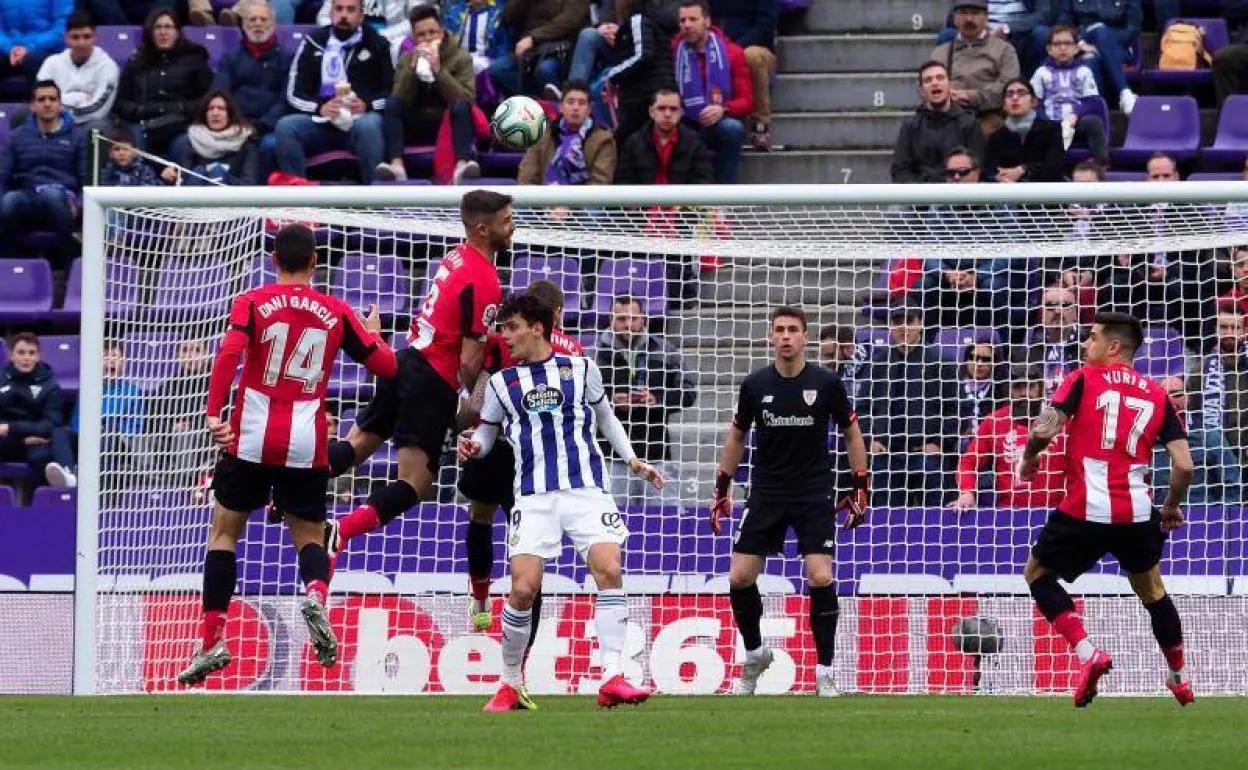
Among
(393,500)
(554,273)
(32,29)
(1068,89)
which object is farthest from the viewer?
(32,29)

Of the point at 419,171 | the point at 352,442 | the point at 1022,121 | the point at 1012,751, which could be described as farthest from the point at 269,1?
the point at 1012,751

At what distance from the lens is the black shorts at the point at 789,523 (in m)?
12.2

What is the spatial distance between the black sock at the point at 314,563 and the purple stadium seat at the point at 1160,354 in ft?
18.1

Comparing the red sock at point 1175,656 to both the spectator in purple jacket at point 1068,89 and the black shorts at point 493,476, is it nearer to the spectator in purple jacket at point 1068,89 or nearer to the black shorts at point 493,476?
the black shorts at point 493,476

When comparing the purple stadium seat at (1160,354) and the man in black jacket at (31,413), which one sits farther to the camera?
the man in black jacket at (31,413)

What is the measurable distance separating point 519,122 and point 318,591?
11.3ft

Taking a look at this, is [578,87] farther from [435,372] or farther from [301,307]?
[301,307]

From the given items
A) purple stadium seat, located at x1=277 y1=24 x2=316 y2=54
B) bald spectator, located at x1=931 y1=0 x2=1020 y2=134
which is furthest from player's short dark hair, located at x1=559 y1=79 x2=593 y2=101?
purple stadium seat, located at x1=277 y1=24 x2=316 y2=54

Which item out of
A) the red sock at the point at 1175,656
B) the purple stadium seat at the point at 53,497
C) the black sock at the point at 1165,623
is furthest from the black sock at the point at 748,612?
the purple stadium seat at the point at 53,497

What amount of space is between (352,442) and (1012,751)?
4.88 m

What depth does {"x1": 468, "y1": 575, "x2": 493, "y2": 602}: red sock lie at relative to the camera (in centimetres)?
1207

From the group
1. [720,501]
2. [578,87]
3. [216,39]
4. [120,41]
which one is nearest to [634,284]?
[720,501]

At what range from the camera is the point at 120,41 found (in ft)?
67.4

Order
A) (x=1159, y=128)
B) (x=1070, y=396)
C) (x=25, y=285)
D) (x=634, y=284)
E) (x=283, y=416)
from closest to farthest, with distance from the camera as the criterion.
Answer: (x=283, y=416), (x=1070, y=396), (x=634, y=284), (x=1159, y=128), (x=25, y=285)
